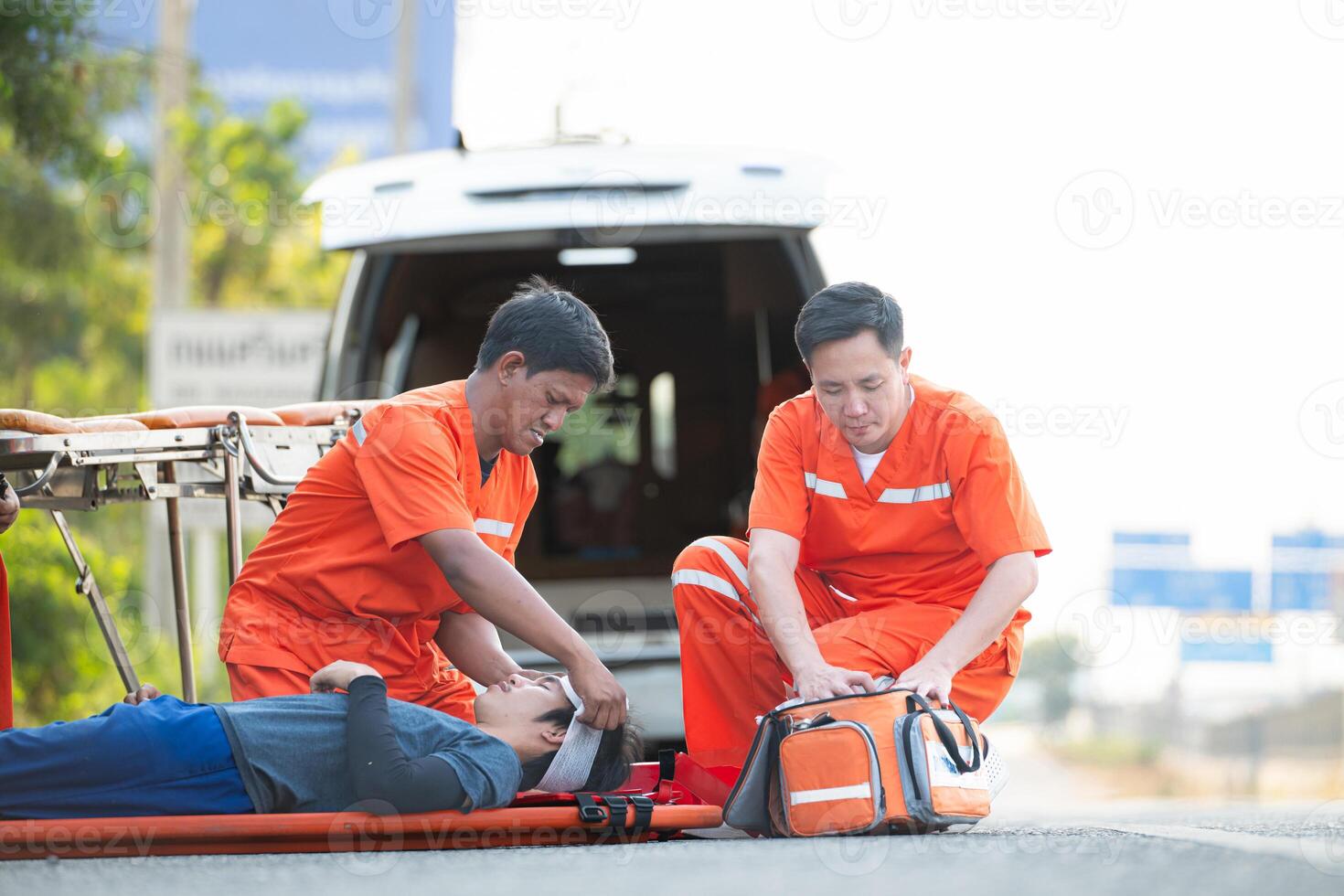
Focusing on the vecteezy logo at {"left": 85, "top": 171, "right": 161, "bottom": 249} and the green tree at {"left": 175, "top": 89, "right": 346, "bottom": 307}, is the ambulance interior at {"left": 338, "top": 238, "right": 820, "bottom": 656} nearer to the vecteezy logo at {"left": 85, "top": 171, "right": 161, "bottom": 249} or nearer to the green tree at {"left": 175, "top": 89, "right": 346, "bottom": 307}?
the vecteezy logo at {"left": 85, "top": 171, "right": 161, "bottom": 249}

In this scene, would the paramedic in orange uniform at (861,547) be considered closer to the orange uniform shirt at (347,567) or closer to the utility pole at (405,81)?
the orange uniform shirt at (347,567)

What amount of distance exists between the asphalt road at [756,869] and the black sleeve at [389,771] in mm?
112

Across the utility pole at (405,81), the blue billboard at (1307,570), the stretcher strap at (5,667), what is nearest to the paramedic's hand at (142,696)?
the stretcher strap at (5,667)

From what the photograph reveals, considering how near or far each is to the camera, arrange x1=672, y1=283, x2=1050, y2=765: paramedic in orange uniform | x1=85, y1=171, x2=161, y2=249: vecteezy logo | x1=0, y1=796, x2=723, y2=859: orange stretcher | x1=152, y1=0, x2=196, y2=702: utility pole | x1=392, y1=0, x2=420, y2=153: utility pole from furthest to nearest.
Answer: x1=392, y1=0, x2=420, y2=153: utility pole, x1=152, y1=0, x2=196, y2=702: utility pole, x1=85, y1=171, x2=161, y2=249: vecteezy logo, x1=672, y1=283, x2=1050, y2=765: paramedic in orange uniform, x1=0, y1=796, x2=723, y2=859: orange stretcher

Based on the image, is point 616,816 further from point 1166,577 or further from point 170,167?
point 1166,577

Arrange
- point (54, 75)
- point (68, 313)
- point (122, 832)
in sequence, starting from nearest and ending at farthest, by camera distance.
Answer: point (122, 832) → point (54, 75) → point (68, 313)

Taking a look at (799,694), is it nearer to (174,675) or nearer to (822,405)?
(822,405)

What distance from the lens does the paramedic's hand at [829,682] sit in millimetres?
3197

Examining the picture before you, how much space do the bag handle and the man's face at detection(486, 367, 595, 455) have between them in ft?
3.19

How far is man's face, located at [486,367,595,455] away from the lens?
3293 mm

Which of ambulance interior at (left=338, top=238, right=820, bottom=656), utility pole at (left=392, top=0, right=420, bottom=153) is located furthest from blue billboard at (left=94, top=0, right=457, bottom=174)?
ambulance interior at (left=338, top=238, right=820, bottom=656)

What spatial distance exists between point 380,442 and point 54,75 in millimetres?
4082

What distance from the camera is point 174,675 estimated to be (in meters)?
11.9

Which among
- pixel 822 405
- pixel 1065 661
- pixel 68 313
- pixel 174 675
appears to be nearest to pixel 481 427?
pixel 822 405
